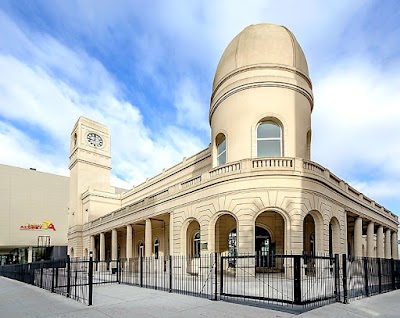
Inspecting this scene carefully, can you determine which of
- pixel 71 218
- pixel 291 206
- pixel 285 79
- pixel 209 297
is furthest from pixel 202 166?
pixel 71 218

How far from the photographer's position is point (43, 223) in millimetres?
71250

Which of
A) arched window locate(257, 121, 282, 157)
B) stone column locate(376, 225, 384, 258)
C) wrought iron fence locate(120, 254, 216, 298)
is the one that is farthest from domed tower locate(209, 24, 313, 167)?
stone column locate(376, 225, 384, 258)

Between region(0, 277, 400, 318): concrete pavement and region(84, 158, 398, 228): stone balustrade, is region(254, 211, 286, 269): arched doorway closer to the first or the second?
region(84, 158, 398, 228): stone balustrade

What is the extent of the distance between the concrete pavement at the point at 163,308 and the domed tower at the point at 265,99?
9.94 m

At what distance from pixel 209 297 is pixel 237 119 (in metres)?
11.7

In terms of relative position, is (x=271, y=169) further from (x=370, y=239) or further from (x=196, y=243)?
(x=370, y=239)

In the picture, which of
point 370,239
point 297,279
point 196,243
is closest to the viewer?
point 297,279

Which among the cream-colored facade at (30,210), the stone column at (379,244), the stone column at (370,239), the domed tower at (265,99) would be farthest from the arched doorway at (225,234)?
the cream-colored facade at (30,210)

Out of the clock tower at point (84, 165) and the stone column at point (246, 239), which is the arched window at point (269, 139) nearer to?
the stone column at point (246, 239)

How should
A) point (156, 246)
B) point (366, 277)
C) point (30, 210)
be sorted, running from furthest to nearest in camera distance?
point (30, 210), point (156, 246), point (366, 277)

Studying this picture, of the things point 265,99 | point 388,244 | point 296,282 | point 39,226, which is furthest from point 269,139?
point 39,226

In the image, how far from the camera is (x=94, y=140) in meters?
50.5

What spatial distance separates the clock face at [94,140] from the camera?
49.9 metres

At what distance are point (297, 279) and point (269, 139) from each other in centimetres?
1191
